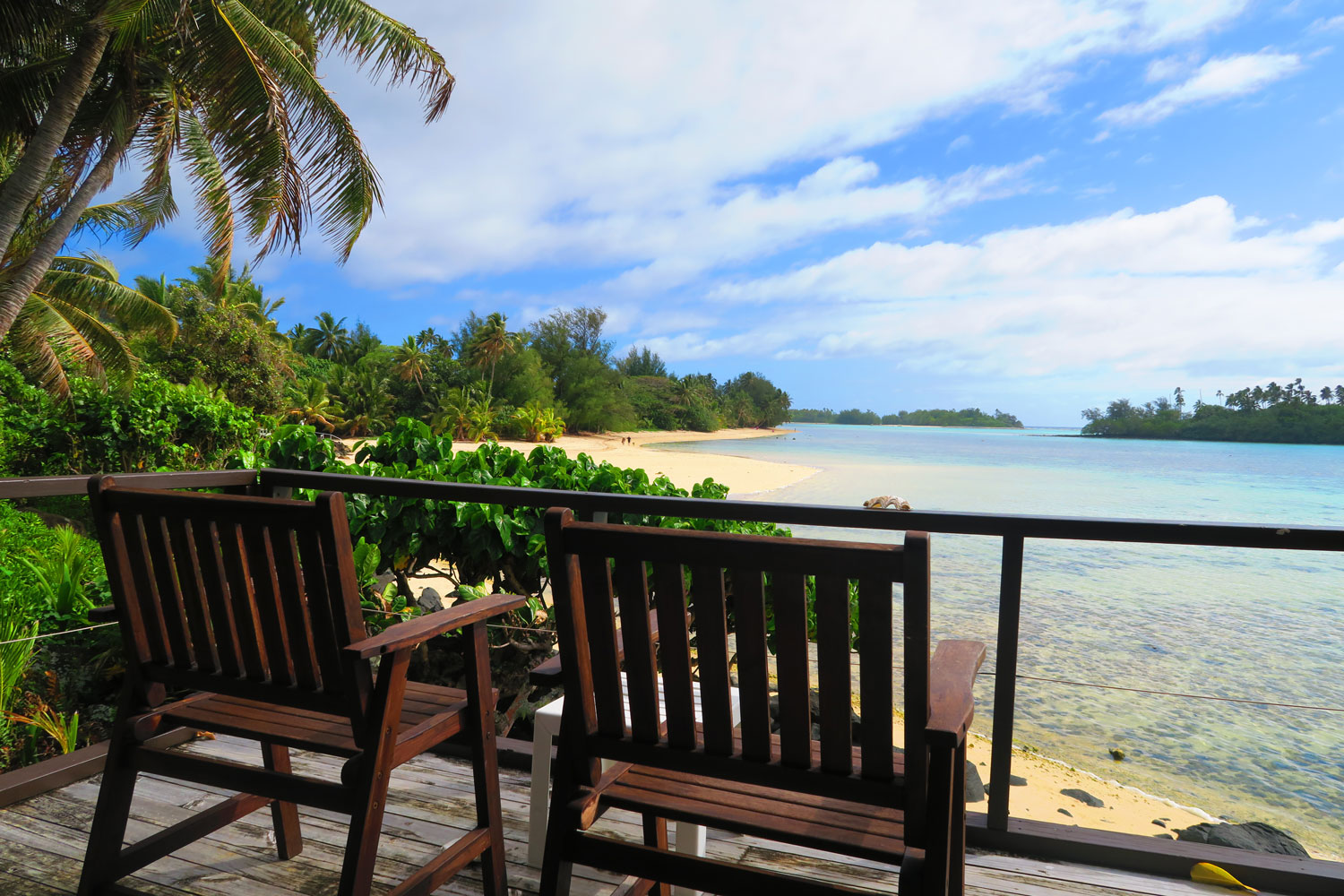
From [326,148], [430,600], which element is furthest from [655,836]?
[326,148]

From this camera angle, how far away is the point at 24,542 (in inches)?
284

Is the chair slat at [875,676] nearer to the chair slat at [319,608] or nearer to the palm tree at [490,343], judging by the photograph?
the chair slat at [319,608]

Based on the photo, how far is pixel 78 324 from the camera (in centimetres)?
1277

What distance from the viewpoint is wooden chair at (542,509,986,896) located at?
1.04m

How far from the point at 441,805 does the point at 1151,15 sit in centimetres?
7124

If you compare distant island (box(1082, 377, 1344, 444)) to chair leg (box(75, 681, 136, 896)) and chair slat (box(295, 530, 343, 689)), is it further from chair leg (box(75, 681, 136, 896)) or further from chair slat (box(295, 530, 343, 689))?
chair leg (box(75, 681, 136, 896))

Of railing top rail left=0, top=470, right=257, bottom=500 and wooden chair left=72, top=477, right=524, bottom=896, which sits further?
railing top rail left=0, top=470, right=257, bottom=500

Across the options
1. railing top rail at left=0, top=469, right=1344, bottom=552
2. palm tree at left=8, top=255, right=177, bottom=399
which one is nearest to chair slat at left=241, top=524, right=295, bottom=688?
railing top rail at left=0, top=469, right=1344, bottom=552

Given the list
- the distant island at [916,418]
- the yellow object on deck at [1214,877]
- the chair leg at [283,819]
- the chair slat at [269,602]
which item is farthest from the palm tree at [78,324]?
the distant island at [916,418]

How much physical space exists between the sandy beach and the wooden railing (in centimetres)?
1605

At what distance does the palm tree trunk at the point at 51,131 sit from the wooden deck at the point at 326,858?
354 inches

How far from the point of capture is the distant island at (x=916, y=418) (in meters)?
111

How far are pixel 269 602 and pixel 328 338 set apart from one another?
2031 inches

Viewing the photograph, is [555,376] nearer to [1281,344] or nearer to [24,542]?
Result: [24,542]
